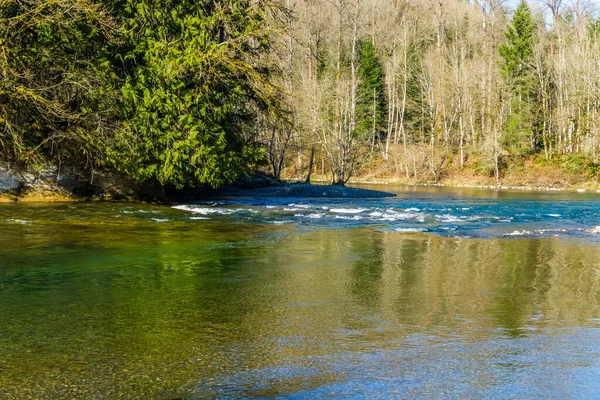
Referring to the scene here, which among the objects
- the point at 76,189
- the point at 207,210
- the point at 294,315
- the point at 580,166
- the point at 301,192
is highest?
the point at 580,166

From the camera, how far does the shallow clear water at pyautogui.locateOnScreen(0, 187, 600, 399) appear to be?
5.32 meters

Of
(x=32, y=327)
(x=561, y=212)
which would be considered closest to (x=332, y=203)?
(x=561, y=212)

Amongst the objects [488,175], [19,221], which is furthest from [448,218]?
[488,175]

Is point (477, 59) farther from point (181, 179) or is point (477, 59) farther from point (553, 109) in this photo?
point (181, 179)

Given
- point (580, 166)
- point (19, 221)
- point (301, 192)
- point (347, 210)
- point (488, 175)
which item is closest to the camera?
point (19, 221)

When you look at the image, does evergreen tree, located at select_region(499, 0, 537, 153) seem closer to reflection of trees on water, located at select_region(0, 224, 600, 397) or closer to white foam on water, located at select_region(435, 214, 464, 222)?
white foam on water, located at select_region(435, 214, 464, 222)

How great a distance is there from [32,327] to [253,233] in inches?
360

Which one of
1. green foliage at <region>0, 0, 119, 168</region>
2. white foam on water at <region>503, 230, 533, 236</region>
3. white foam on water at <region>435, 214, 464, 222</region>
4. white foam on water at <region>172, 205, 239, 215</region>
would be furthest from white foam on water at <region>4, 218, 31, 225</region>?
white foam on water at <region>503, 230, 533, 236</region>

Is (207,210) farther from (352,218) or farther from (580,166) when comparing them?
(580,166)

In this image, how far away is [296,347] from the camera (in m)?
6.30

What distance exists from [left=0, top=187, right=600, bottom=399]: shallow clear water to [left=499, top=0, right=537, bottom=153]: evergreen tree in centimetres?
4476

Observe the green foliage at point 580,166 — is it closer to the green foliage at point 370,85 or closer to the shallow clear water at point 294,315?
the green foliage at point 370,85

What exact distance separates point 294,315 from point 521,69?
193 feet

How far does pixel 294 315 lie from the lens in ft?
25.0
